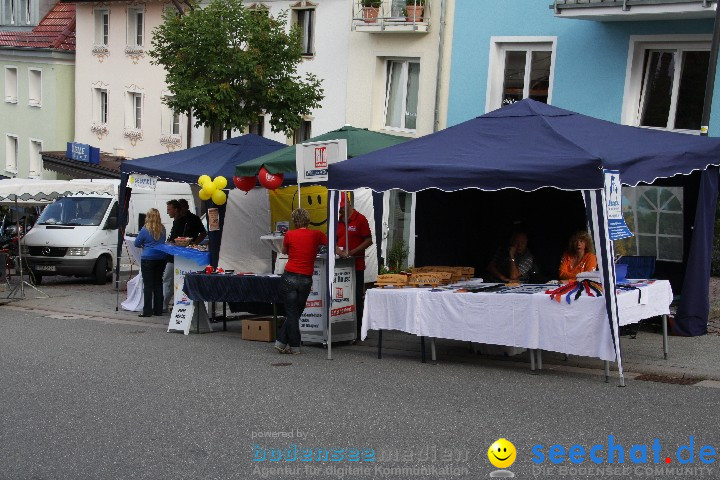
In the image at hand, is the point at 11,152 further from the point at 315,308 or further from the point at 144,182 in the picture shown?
the point at 315,308

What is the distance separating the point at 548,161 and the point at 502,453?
168 inches

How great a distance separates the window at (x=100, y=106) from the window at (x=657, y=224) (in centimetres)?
2676

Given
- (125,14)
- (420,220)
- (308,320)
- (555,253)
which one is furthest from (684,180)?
(125,14)

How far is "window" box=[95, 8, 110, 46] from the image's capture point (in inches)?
1505

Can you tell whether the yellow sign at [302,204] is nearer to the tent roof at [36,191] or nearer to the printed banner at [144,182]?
the printed banner at [144,182]

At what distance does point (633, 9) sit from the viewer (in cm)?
1959

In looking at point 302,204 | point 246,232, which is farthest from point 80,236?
point 302,204

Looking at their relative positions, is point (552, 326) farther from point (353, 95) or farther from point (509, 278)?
point (353, 95)

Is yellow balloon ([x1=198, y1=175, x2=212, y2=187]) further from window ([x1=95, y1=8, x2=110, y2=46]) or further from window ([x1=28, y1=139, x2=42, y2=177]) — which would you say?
window ([x1=28, y1=139, x2=42, y2=177])

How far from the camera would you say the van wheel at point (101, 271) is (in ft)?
77.0

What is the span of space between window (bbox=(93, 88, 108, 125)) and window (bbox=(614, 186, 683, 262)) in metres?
26.8

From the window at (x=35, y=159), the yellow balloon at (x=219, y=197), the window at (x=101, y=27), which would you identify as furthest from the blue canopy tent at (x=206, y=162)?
the window at (x=35, y=159)

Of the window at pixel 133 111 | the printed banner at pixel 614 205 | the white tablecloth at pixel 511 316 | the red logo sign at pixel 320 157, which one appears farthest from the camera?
the window at pixel 133 111

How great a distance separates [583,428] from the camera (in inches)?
349
